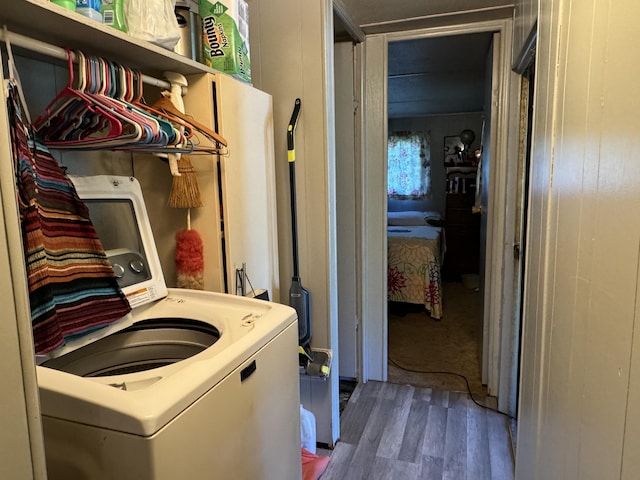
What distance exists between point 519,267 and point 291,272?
1.22 meters

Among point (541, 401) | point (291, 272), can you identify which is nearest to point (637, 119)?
point (541, 401)

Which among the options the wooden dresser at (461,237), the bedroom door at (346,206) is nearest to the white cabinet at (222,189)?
the bedroom door at (346,206)

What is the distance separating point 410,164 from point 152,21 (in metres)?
6.12

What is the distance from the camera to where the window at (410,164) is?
6.98 metres

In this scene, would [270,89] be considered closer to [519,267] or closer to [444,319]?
[519,267]

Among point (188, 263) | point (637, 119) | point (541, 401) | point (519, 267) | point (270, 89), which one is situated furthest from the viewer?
point (519, 267)

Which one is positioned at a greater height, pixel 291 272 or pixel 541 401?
pixel 291 272

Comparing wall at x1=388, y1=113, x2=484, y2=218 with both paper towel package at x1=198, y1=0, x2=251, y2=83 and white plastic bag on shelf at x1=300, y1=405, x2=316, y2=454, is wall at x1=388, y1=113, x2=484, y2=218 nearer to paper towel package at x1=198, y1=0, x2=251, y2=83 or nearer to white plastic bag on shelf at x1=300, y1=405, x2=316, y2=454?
white plastic bag on shelf at x1=300, y1=405, x2=316, y2=454

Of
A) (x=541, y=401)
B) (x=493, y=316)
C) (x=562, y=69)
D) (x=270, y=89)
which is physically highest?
(x=270, y=89)

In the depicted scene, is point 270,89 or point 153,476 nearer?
point 153,476

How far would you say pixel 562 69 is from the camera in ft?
3.67

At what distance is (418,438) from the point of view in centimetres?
230

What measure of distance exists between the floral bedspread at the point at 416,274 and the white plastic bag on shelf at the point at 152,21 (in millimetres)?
2912

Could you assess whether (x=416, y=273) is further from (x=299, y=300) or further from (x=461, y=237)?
(x=299, y=300)
